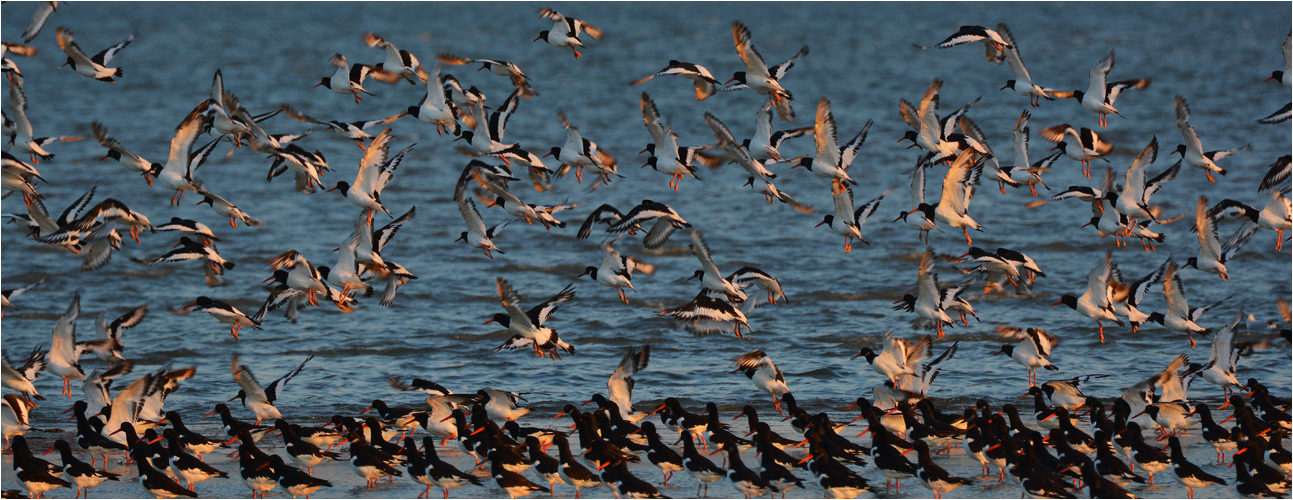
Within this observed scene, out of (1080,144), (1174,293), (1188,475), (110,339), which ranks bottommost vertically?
(110,339)

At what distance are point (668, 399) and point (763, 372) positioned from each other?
1.13 meters

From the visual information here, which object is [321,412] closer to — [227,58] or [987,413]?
[987,413]

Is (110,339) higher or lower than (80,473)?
higher

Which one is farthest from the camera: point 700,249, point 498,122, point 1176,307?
point 498,122

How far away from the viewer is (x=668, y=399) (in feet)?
38.7

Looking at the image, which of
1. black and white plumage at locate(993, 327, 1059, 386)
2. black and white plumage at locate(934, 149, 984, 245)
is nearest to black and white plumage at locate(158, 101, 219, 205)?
black and white plumage at locate(934, 149, 984, 245)

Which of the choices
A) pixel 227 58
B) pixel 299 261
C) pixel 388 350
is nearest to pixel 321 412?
pixel 299 261

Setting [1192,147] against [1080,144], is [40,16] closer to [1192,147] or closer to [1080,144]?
[1080,144]

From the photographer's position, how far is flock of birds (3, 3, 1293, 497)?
33.9 feet

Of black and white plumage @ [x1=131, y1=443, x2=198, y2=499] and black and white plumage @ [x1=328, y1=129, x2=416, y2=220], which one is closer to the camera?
black and white plumage @ [x1=131, y1=443, x2=198, y2=499]

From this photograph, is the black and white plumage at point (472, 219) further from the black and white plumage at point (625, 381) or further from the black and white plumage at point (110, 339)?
the black and white plumage at point (110, 339)

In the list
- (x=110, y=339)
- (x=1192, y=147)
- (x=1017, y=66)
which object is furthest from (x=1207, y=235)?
(x=110, y=339)

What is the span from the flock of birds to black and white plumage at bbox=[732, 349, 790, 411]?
0.08 feet

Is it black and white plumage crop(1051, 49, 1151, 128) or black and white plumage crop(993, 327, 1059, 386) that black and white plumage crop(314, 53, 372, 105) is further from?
black and white plumage crop(1051, 49, 1151, 128)
